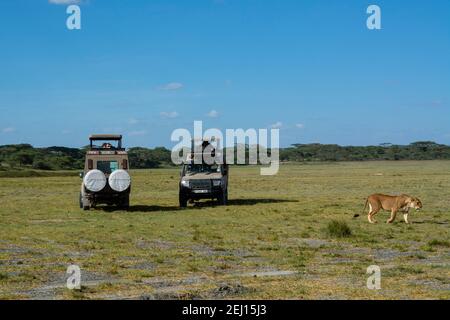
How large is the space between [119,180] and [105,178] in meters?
0.59

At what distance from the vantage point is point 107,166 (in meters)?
28.5

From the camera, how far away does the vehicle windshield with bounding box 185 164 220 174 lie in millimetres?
30797

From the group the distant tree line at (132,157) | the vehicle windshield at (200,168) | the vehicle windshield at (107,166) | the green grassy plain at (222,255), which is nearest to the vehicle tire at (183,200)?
the vehicle windshield at (200,168)

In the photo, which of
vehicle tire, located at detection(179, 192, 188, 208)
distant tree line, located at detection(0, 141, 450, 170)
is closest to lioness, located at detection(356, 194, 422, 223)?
vehicle tire, located at detection(179, 192, 188, 208)

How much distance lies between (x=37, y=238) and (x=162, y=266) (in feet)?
21.3

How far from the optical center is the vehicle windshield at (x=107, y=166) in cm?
2836

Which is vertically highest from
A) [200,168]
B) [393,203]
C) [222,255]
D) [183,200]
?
[200,168]

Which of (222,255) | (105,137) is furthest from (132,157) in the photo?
(222,255)

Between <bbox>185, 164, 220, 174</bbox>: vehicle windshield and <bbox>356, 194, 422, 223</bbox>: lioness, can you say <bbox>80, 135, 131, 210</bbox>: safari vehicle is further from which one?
<bbox>356, 194, 422, 223</bbox>: lioness

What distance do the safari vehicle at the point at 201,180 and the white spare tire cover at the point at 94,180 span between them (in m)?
4.23

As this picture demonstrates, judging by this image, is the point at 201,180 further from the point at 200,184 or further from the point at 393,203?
the point at 393,203

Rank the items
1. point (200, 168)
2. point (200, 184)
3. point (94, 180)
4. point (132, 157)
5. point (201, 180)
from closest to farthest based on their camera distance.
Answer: point (94, 180) < point (200, 184) < point (201, 180) < point (200, 168) < point (132, 157)

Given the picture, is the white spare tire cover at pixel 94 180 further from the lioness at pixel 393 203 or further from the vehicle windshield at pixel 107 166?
the lioness at pixel 393 203

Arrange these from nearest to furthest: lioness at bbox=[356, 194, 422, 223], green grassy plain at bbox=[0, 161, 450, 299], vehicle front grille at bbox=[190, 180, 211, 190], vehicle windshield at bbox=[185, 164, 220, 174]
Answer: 1. green grassy plain at bbox=[0, 161, 450, 299]
2. lioness at bbox=[356, 194, 422, 223]
3. vehicle front grille at bbox=[190, 180, 211, 190]
4. vehicle windshield at bbox=[185, 164, 220, 174]
